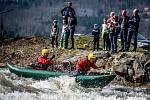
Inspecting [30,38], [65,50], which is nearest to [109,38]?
[65,50]

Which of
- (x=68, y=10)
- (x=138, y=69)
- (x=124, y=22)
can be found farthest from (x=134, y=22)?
(x=68, y=10)

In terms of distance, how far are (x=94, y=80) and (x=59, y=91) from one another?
1693mm

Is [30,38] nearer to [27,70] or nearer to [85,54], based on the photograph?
[85,54]

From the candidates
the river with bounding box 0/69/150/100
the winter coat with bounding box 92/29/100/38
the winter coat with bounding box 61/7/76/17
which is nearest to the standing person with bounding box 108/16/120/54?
the winter coat with bounding box 92/29/100/38

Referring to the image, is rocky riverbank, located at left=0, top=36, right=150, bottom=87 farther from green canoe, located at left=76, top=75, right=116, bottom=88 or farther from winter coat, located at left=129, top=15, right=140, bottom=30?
green canoe, located at left=76, top=75, right=116, bottom=88

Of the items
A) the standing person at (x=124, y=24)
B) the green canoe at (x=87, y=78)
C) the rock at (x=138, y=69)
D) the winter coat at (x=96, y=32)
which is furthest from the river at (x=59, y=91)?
the winter coat at (x=96, y=32)

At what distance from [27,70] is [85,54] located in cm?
424

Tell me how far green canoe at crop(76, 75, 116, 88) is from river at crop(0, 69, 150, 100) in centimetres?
20

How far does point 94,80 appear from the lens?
2109 cm

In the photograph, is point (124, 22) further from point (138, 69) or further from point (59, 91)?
point (59, 91)

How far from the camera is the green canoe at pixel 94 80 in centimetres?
2097

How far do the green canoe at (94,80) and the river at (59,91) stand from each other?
195mm

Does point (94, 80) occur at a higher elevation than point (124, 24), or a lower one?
lower

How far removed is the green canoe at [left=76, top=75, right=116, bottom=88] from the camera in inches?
826
